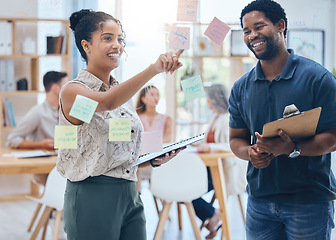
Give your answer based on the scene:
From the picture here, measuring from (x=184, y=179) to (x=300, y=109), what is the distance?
1586 millimetres

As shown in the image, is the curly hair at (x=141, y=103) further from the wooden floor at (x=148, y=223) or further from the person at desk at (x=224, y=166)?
the wooden floor at (x=148, y=223)

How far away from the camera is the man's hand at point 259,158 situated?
1300mm

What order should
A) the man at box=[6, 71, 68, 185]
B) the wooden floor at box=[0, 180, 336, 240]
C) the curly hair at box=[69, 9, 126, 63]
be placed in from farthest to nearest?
the man at box=[6, 71, 68, 185], the wooden floor at box=[0, 180, 336, 240], the curly hair at box=[69, 9, 126, 63]

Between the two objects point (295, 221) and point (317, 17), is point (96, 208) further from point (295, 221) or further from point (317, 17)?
point (317, 17)

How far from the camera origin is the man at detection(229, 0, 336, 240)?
4.15 feet

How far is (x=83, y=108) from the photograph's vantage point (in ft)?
4.17

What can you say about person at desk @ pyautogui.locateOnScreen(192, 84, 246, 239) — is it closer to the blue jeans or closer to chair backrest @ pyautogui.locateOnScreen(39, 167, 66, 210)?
chair backrest @ pyautogui.locateOnScreen(39, 167, 66, 210)

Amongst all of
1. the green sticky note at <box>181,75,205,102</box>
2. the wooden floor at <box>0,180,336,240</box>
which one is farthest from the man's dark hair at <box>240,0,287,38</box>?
the wooden floor at <box>0,180,336,240</box>

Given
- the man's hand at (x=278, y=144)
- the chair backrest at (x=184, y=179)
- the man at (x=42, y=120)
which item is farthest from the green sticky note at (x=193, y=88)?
the man at (x=42, y=120)

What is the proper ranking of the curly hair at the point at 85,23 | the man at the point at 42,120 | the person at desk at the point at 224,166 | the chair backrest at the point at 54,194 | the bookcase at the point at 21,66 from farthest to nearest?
the bookcase at the point at 21,66
the man at the point at 42,120
the person at desk at the point at 224,166
the chair backrest at the point at 54,194
the curly hair at the point at 85,23

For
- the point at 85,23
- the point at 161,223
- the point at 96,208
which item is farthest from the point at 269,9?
the point at 161,223

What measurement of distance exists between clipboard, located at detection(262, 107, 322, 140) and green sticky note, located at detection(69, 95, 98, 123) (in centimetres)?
51

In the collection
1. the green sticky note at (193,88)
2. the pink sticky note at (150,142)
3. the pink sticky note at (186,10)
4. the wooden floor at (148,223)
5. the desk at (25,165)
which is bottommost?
the wooden floor at (148,223)

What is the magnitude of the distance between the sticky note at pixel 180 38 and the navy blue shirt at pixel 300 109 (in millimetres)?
392
